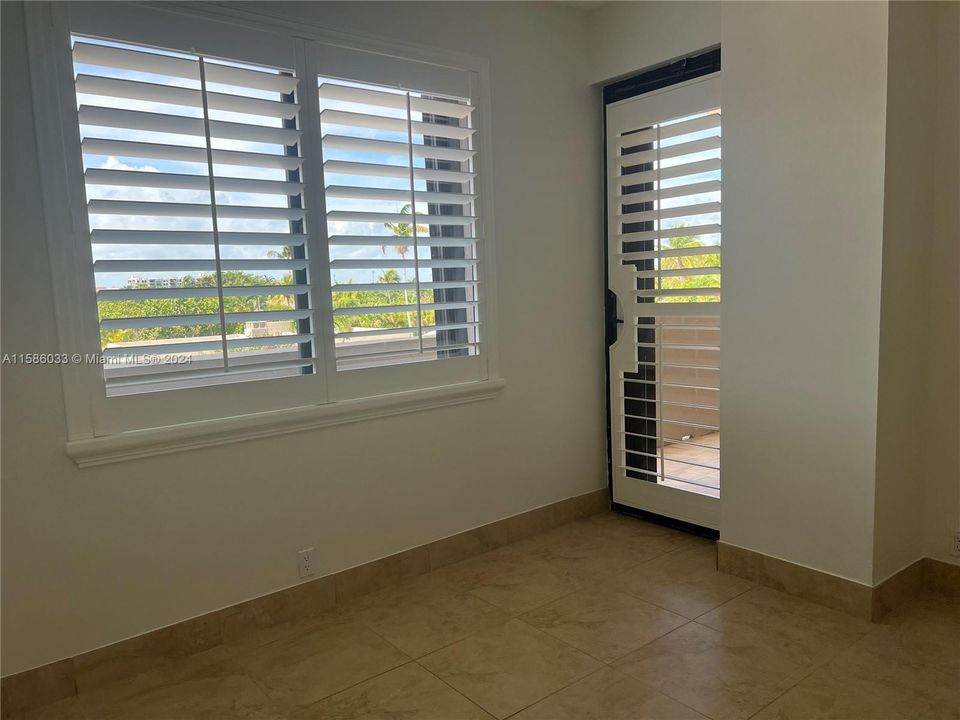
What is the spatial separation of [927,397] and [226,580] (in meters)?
2.69

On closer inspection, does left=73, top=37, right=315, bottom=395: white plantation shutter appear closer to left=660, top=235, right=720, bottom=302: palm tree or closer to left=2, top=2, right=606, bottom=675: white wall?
left=2, top=2, right=606, bottom=675: white wall

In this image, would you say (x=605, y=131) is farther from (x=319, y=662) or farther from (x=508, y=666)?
(x=319, y=662)

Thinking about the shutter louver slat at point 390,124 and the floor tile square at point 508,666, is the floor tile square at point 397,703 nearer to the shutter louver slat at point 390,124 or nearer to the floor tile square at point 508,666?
the floor tile square at point 508,666

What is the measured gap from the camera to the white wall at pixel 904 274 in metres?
2.32

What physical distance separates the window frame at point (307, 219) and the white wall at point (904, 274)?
1558 mm

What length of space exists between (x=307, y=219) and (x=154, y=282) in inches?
23.2

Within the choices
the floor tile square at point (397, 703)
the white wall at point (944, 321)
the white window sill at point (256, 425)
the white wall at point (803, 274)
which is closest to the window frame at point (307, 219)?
the white window sill at point (256, 425)

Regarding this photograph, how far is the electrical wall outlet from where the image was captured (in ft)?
8.71

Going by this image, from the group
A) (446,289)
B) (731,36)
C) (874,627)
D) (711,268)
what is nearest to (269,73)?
(446,289)

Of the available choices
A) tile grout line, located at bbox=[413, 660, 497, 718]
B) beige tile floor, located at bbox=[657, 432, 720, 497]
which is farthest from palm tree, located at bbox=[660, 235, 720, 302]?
tile grout line, located at bbox=[413, 660, 497, 718]

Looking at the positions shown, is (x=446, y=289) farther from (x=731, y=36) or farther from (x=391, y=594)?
(x=731, y=36)

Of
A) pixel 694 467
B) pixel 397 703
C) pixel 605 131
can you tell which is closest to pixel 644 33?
pixel 605 131

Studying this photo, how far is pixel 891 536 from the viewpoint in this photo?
2.52 m

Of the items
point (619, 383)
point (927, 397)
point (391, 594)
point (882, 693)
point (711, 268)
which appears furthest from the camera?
point (619, 383)
